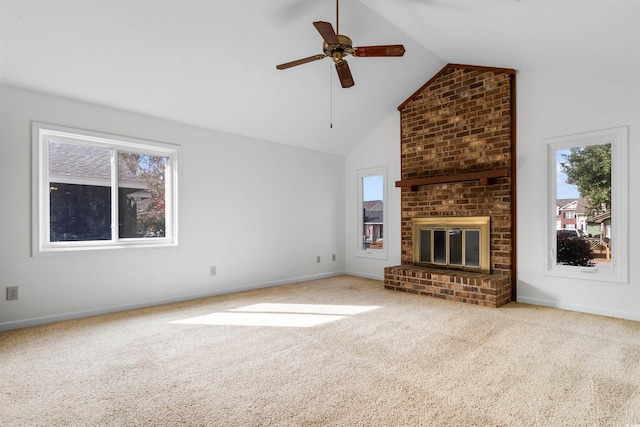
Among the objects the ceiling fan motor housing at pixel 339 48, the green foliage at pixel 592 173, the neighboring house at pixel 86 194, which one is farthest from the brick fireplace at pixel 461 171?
the neighboring house at pixel 86 194

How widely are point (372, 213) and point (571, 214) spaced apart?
2965mm

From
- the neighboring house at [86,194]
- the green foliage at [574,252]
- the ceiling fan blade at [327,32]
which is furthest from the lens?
the green foliage at [574,252]

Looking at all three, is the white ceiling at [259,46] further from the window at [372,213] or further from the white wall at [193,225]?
the window at [372,213]

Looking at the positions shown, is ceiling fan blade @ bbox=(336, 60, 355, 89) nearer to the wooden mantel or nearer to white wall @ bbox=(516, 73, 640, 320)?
the wooden mantel

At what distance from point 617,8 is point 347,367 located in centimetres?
325

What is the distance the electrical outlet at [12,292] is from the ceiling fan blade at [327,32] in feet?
12.2

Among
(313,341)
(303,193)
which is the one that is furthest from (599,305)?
(303,193)

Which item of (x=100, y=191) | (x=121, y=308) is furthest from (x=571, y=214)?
(x=100, y=191)

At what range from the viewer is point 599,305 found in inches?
148

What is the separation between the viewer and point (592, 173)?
12.8ft

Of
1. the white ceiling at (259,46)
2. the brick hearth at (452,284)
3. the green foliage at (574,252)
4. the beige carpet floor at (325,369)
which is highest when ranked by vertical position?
the white ceiling at (259,46)

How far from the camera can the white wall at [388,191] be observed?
571cm

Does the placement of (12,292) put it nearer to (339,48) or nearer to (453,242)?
(339,48)

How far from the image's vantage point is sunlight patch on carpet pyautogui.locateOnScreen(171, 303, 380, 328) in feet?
11.6
